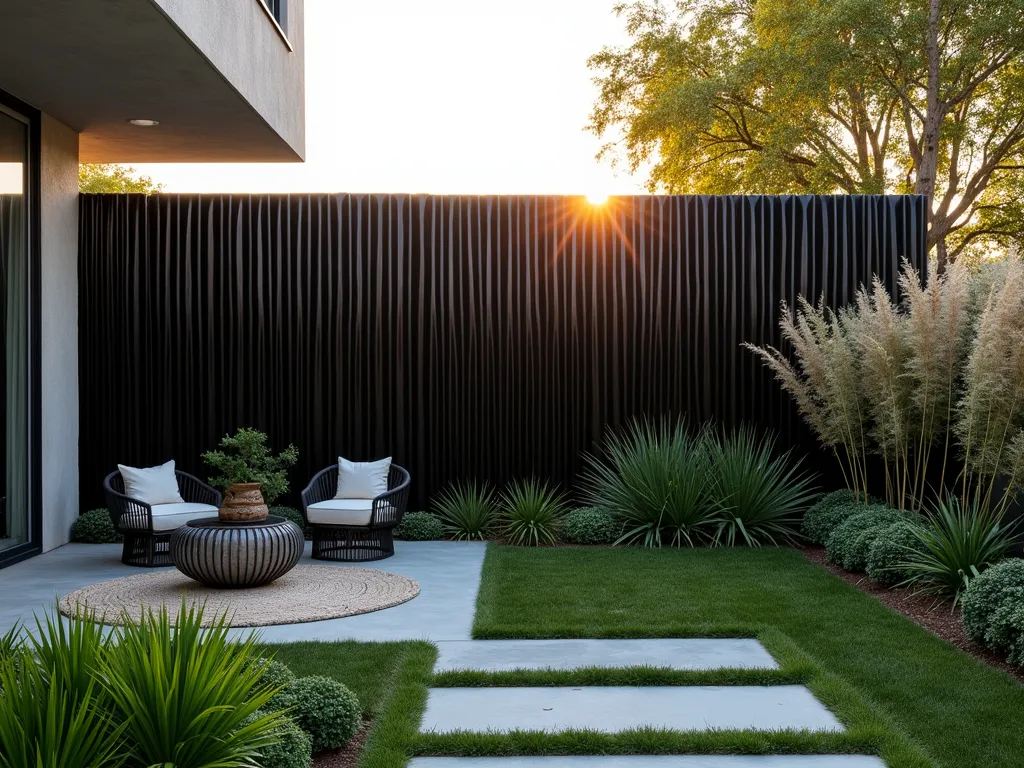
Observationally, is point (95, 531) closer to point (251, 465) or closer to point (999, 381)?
point (251, 465)

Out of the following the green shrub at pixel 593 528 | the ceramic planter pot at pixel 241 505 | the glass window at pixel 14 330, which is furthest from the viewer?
the green shrub at pixel 593 528

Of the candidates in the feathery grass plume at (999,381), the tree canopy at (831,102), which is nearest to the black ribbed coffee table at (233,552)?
the feathery grass plume at (999,381)

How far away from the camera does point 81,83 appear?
6.58m

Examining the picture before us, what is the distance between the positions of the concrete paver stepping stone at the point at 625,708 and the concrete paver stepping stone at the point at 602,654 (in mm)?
288

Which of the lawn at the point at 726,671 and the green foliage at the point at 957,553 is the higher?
the green foliage at the point at 957,553

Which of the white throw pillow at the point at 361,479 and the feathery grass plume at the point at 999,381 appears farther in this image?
the white throw pillow at the point at 361,479

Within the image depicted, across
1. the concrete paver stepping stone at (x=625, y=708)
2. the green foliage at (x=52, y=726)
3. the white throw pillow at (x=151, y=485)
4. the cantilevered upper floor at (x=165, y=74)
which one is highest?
the cantilevered upper floor at (x=165, y=74)

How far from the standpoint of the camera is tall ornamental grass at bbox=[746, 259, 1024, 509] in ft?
18.9

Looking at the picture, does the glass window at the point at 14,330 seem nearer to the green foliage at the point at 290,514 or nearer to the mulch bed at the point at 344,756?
the green foliage at the point at 290,514

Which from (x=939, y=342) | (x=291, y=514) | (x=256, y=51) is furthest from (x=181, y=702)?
(x=291, y=514)

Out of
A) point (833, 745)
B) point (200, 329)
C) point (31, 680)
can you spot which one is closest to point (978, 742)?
point (833, 745)

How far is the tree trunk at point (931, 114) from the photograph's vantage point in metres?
15.3

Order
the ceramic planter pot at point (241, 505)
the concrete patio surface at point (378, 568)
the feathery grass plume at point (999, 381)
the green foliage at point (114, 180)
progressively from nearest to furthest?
the concrete patio surface at point (378, 568) < the feathery grass plume at point (999, 381) < the ceramic planter pot at point (241, 505) < the green foliage at point (114, 180)

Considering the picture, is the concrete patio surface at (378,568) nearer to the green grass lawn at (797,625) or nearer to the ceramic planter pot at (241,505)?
the green grass lawn at (797,625)
